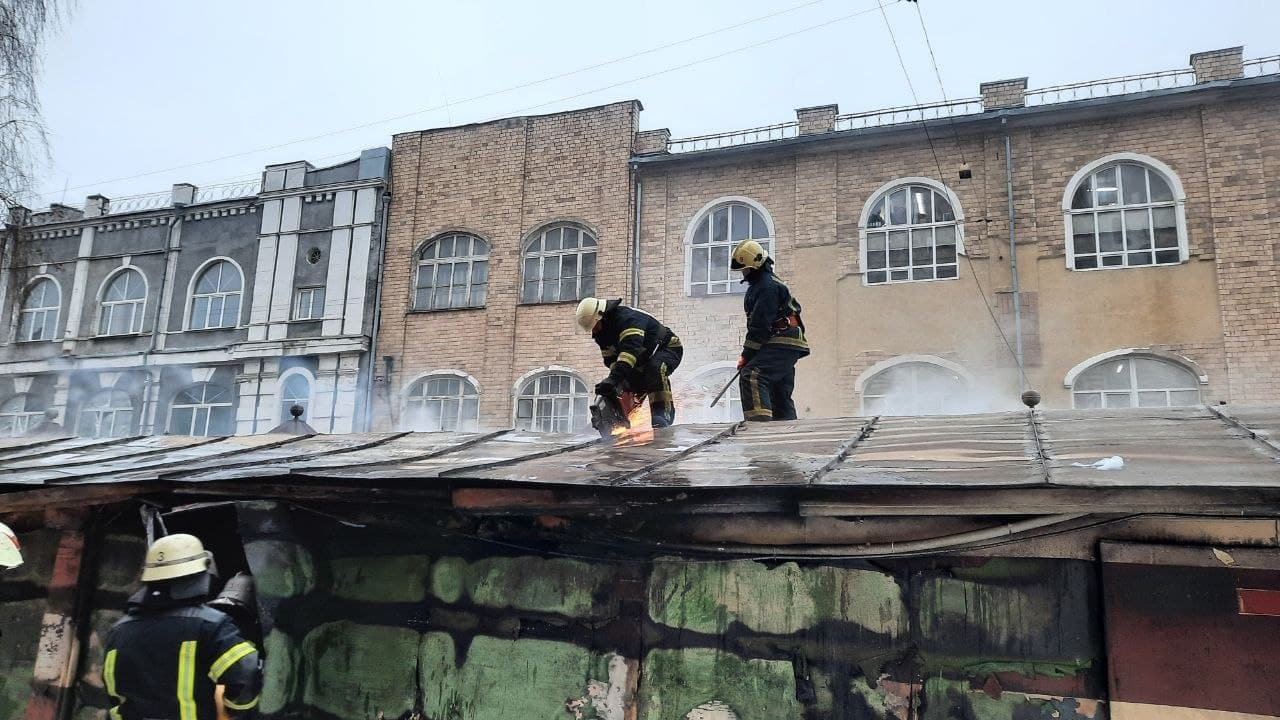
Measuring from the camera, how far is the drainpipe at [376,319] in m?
17.0

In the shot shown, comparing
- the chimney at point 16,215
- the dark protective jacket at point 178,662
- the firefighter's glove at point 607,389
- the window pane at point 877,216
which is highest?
the window pane at point 877,216

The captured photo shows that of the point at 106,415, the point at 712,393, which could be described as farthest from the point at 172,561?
the point at 106,415

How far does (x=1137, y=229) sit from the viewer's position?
43.1ft

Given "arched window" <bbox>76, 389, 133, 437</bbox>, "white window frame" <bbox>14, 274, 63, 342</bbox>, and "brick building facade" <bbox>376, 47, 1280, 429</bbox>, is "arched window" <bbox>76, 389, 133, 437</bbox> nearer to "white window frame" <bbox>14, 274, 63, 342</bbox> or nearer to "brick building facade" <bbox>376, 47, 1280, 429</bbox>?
"white window frame" <bbox>14, 274, 63, 342</bbox>

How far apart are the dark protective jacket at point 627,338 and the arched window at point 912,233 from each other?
751cm

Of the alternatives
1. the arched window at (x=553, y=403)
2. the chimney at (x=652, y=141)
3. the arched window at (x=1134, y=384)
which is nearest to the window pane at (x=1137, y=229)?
the arched window at (x=1134, y=384)

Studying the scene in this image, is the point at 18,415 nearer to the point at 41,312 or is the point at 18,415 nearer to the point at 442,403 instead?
the point at 41,312

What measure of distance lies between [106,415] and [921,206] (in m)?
18.9

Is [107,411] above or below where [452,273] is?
below

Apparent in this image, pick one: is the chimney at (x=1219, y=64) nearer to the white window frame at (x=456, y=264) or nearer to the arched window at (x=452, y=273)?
the white window frame at (x=456, y=264)

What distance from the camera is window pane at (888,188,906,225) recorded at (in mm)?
14391

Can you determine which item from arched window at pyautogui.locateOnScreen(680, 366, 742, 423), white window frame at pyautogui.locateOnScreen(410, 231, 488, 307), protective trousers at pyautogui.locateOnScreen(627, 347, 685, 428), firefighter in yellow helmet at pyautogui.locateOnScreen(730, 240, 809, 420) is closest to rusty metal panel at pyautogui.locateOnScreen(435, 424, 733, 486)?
firefighter in yellow helmet at pyautogui.locateOnScreen(730, 240, 809, 420)

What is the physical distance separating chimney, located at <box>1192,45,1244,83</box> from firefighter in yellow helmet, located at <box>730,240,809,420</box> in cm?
986

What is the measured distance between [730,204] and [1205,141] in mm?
7747
